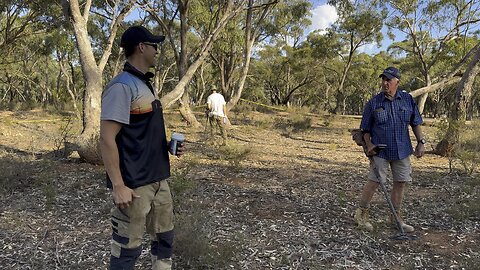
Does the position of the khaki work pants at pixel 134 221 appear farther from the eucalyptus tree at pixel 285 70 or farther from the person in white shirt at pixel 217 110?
the eucalyptus tree at pixel 285 70

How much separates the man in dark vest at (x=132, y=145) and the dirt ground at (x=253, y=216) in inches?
41.3

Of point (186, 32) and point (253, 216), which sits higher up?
point (186, 32)

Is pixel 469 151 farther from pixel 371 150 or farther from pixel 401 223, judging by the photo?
pixel 371 150

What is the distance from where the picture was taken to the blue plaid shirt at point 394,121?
13.3 ft

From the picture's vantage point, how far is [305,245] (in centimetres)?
396

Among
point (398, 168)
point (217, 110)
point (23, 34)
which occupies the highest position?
point (23, 34)

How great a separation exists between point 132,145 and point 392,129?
2681mm

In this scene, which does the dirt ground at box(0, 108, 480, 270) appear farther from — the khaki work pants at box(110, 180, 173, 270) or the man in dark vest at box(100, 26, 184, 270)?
the man in dark vest at box(100, 26, 184, 270)

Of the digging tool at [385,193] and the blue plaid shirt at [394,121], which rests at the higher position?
the blue plaid shirt at [394,121]

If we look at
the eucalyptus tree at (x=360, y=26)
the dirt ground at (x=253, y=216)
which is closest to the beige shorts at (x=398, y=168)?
the dirt ground at (x=253, y=216)

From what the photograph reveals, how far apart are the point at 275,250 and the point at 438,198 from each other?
9.11 feet

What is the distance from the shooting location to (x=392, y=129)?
13.3 feet

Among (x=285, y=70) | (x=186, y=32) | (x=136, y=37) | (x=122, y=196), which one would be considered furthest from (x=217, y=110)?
(x=285, y=70)

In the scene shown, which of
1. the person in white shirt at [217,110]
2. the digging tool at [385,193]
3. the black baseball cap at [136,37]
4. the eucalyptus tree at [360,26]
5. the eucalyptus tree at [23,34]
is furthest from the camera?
the eucalyptus tree at [360,26]
